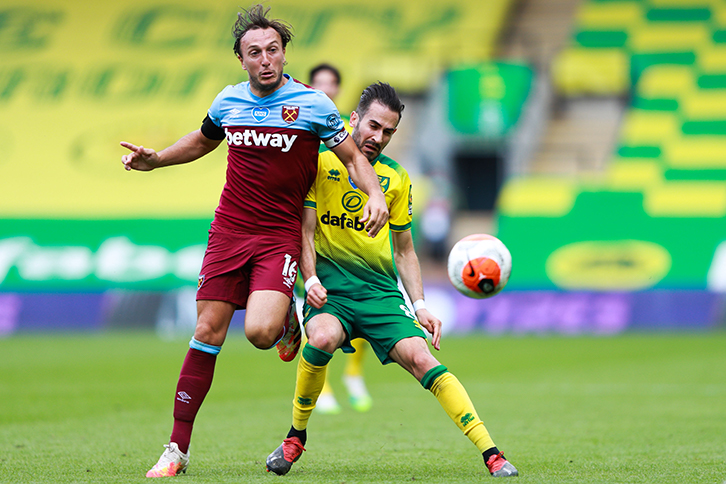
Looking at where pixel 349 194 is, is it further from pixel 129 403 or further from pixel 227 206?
pixel 129 403

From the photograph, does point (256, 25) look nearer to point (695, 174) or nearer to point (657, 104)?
point (695, 174)

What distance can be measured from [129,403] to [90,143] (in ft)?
55.2

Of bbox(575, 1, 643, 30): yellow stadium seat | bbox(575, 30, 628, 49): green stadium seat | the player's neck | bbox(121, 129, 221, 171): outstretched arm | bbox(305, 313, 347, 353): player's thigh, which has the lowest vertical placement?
bbox(305, 313, 347, 353): player's thigh

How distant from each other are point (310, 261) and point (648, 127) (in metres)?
19.1

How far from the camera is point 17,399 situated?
9.09 metres

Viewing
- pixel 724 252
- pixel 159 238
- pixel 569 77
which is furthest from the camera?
pixel 569 77

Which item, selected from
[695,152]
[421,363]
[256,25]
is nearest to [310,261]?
[421,363]

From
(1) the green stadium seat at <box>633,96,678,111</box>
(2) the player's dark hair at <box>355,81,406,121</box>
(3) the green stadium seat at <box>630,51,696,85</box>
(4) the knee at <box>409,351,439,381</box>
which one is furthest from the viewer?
(3) the green stadium seat at <box>630,51,696,85</box>

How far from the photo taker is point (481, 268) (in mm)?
5301

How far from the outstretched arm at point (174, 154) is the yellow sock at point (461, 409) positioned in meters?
1.75

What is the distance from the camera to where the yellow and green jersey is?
17.3ft

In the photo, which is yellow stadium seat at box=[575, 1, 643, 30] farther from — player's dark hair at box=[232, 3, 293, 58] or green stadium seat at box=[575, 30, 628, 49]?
player's dark hair at box=[232, 3, 293, 58]

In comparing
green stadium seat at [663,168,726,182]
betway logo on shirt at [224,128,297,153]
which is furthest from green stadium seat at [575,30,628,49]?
betway logo on shirt at [224,128,297,153]

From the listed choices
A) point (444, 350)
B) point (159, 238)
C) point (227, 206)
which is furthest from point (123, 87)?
point (227, 206)
